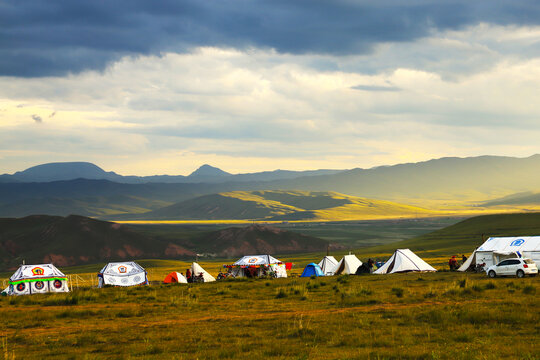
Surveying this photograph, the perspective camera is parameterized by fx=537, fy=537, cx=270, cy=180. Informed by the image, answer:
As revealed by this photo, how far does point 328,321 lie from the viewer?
20.6 metres

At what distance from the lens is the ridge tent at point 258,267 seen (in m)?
57.4

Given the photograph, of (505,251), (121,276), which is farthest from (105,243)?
(505,251)

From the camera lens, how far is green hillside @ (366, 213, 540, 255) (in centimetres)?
10456

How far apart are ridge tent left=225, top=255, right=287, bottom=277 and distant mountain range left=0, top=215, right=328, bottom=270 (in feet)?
232

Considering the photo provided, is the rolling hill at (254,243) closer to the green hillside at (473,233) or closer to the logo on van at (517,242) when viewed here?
the green hillside at (473,233)

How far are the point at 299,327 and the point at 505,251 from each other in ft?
103

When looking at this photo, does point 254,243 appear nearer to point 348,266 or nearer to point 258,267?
point 258,267

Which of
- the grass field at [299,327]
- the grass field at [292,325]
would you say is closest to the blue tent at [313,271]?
the grass field at [292,325]

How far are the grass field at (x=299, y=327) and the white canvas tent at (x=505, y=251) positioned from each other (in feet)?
41.8

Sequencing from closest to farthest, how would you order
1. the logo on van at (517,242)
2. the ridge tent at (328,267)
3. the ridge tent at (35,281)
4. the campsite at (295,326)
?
the campsite at (295,326) < the logo on van at (517,242) < the ridge tent at (35,281) < the ridge tent at (328,267)

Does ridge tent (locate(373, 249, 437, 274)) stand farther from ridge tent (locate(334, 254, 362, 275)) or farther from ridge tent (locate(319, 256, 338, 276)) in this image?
ridge tent (locate(319, 256, 338, 276))

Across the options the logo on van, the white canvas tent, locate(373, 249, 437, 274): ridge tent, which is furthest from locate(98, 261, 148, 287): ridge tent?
the logo on van

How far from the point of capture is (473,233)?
407ft

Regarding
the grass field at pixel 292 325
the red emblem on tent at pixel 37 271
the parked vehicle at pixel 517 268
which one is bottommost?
the parked vehicle at pixel 517 268
